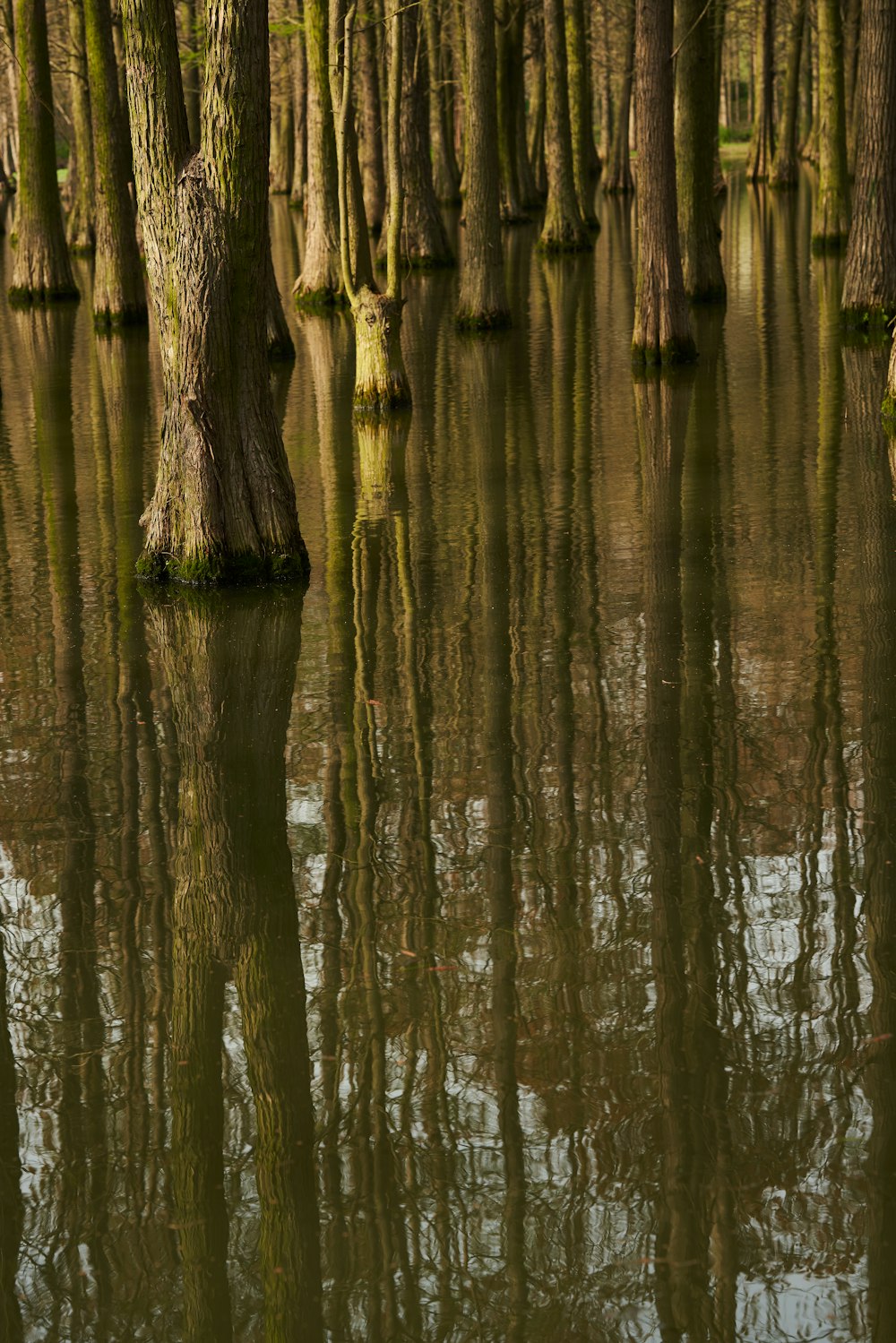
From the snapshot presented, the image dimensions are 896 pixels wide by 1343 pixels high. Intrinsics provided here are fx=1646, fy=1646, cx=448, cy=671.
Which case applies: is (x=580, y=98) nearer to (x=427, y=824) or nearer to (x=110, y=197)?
(x=110, y=197)

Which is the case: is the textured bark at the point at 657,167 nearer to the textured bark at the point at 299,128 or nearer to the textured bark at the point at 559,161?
the textured bark at the point at 559,161

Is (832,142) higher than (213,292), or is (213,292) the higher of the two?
(832,142)

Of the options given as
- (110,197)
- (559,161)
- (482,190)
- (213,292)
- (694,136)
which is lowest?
(213,292)

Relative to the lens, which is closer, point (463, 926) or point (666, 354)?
point (463, 926)

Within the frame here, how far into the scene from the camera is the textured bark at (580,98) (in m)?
37.0

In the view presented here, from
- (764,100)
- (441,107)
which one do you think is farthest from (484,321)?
(764,100)

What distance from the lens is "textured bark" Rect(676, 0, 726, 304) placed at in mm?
21609

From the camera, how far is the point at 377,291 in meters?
15.5

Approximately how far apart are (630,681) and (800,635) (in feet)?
Answer: 3.64

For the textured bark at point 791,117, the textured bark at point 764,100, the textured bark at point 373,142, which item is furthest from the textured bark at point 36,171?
the textured bark at point 764,100

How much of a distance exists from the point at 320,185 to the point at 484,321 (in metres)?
3.53

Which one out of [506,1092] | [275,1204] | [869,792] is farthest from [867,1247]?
[869,792]

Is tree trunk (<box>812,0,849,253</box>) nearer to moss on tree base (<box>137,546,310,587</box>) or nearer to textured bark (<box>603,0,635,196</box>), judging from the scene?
textured bark (<box>603,0,635,196</box>)

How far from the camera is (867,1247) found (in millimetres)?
3812
